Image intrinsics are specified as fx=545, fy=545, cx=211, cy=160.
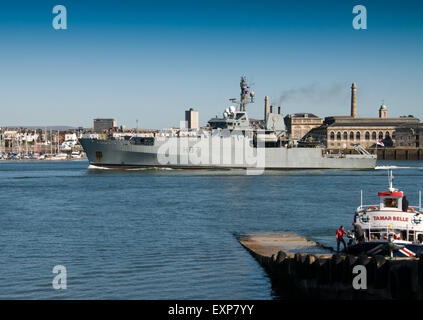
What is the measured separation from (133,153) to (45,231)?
41.5 metres

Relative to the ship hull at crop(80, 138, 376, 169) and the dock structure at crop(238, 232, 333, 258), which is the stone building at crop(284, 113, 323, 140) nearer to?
the ship hull at crop(80, 138, 376, 169)

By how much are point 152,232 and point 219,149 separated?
4384cm

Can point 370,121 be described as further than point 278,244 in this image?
Yes

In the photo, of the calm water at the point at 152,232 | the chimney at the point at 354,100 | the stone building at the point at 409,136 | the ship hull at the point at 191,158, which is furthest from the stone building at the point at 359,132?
the calm water at the point at 152,232

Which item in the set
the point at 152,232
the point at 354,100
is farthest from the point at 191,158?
the point at 354,100

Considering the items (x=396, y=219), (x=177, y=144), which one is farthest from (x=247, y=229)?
(x=177, y=144)

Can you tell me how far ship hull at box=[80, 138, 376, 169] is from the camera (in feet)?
212

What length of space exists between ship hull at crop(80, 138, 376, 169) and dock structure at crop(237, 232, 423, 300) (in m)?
48.5

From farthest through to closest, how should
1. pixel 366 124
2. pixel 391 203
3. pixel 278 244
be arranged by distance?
pixel 366 124 → pixel 278 244 → pixel 391 203

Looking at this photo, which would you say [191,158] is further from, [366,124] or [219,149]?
[366,124]

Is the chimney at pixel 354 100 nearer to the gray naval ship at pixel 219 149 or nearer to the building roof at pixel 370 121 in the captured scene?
the building roof at pixel 370 121

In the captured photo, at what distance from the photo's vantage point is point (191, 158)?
65938 mm

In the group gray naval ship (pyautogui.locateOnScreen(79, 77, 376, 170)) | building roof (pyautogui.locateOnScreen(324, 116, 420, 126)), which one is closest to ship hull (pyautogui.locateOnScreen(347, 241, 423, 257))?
gray naval ship (pyautogui.locateOnScreen(79, 77, 376, 170))

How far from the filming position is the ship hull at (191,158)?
64.5 metres
